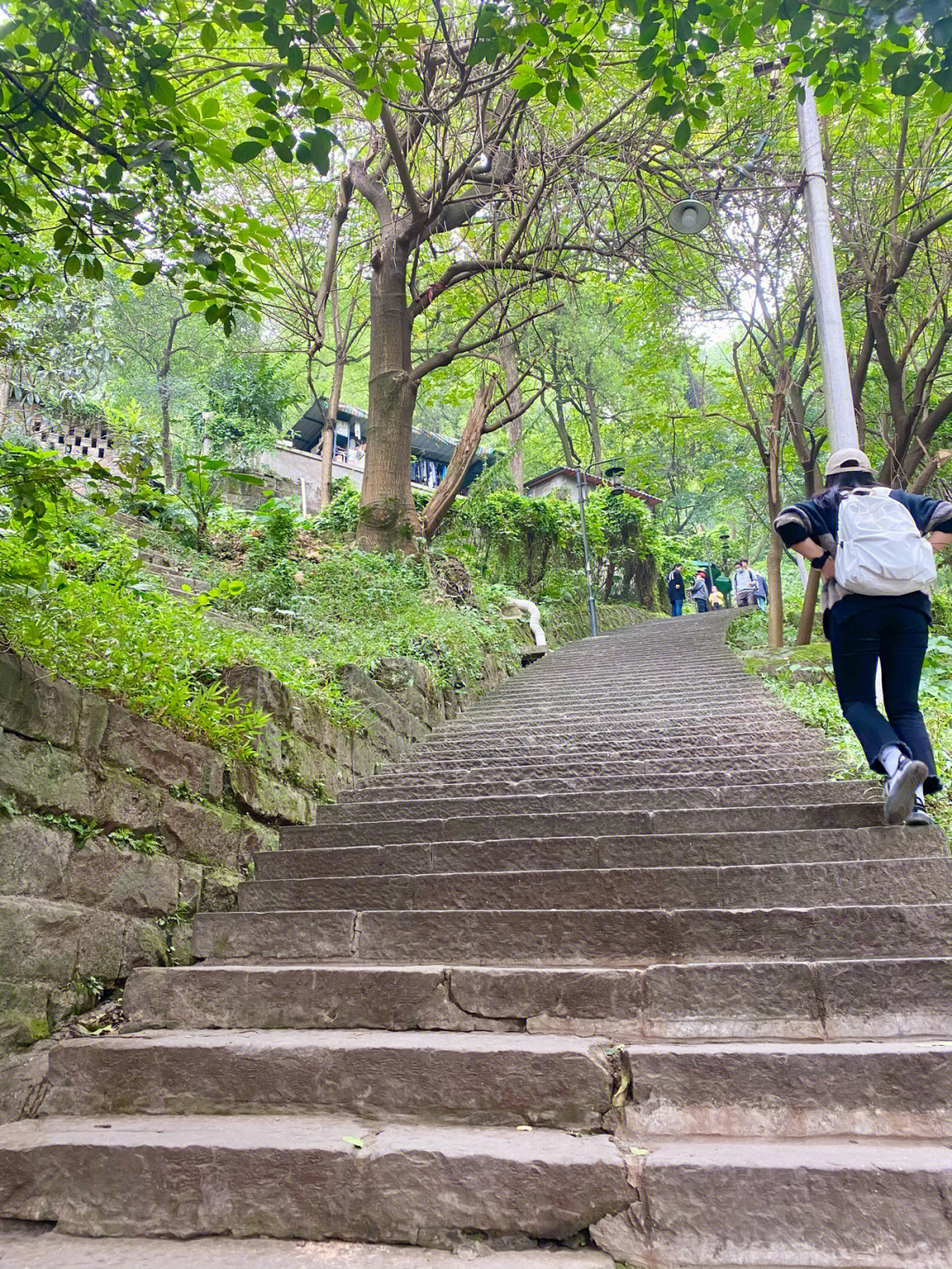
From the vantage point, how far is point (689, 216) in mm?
7441

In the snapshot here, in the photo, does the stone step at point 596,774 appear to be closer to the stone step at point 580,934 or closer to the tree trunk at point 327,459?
the stone step at point 580,934

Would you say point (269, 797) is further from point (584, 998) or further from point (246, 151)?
point (246, 151)

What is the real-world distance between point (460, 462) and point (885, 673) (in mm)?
8326

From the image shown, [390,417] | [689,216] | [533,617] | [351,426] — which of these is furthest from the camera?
[351,426]

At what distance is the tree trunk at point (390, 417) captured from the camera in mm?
10070

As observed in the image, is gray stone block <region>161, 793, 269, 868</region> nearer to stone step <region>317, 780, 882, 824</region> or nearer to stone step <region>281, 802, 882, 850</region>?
stone step <region>281, 802, 882, 850</region>

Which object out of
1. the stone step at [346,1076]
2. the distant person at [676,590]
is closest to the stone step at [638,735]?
the stone step at [346,1076]

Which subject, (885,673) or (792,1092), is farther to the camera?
(885,673)

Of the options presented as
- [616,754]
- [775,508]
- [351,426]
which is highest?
[351,426]

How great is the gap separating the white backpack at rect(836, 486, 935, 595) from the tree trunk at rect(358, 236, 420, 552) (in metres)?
6.68

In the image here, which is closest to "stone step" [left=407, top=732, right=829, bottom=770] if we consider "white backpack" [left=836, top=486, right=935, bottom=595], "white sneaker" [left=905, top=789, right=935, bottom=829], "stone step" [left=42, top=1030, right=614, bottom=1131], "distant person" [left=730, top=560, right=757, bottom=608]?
"white sneaker" [left=905, top=789, right=935, bottom=829]

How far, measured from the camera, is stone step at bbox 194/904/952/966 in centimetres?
296

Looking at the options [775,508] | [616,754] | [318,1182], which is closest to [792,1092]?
[318,1182]

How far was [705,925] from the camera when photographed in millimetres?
3049
